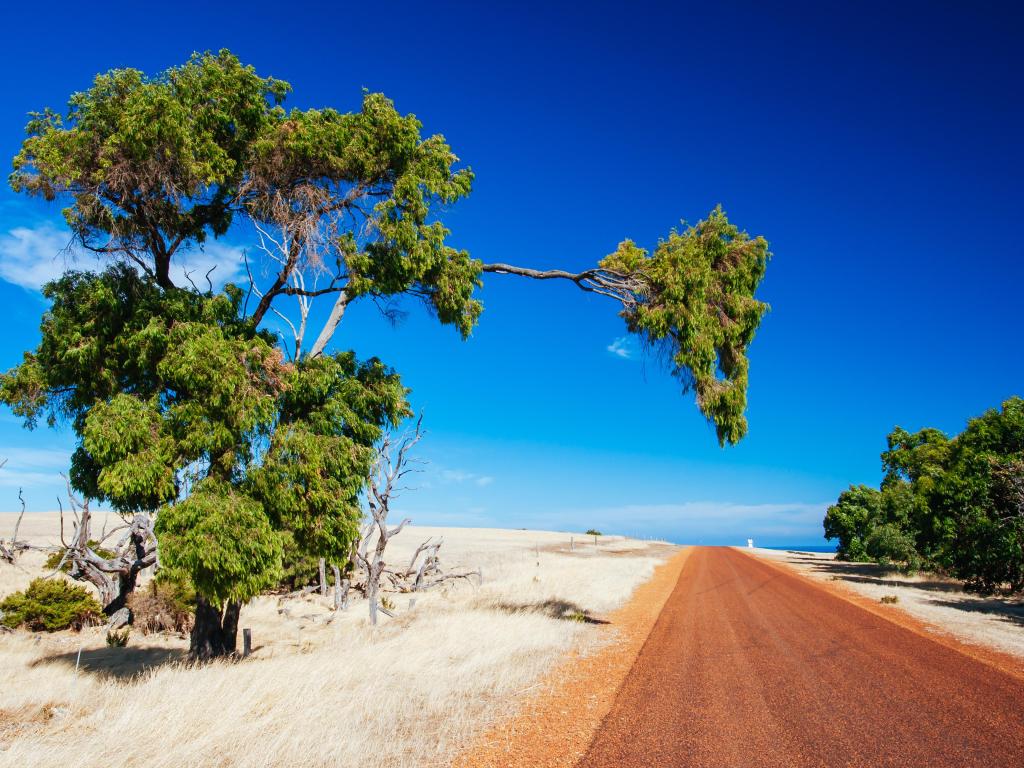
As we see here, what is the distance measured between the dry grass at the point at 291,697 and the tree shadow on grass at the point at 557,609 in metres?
0.65

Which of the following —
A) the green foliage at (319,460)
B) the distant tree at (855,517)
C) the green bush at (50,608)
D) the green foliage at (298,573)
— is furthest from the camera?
the distant tree at (855,517)

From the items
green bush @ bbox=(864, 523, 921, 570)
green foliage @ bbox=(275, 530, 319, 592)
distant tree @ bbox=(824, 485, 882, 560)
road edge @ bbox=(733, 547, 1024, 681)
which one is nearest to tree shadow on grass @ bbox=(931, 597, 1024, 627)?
road edge @ bbox=(733, 547, 1024, 681)

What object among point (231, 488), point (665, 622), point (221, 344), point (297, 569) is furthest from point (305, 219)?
point (297, 569)

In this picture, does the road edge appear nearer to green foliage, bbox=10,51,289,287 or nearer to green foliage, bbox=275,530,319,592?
green foliage, bbox=10,51,289,287

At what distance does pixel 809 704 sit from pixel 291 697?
22.4 feet

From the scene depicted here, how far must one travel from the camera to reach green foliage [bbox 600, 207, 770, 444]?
38.2 ft

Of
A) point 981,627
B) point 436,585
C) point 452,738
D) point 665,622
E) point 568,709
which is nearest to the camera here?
point 452,738

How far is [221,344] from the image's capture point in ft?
28.4

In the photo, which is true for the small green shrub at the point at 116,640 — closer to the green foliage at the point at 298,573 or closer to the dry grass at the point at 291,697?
the dry grass at the point at 291,697

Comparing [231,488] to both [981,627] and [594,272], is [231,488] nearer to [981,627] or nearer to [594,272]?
[594,272]

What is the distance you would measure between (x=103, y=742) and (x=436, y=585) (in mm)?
20675

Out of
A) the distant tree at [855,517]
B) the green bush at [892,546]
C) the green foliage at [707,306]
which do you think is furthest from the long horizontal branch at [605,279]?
the distant tree at [855,517]

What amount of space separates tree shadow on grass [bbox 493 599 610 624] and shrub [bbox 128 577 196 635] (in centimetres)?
1001

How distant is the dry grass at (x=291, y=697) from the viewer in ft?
→ 18.6
